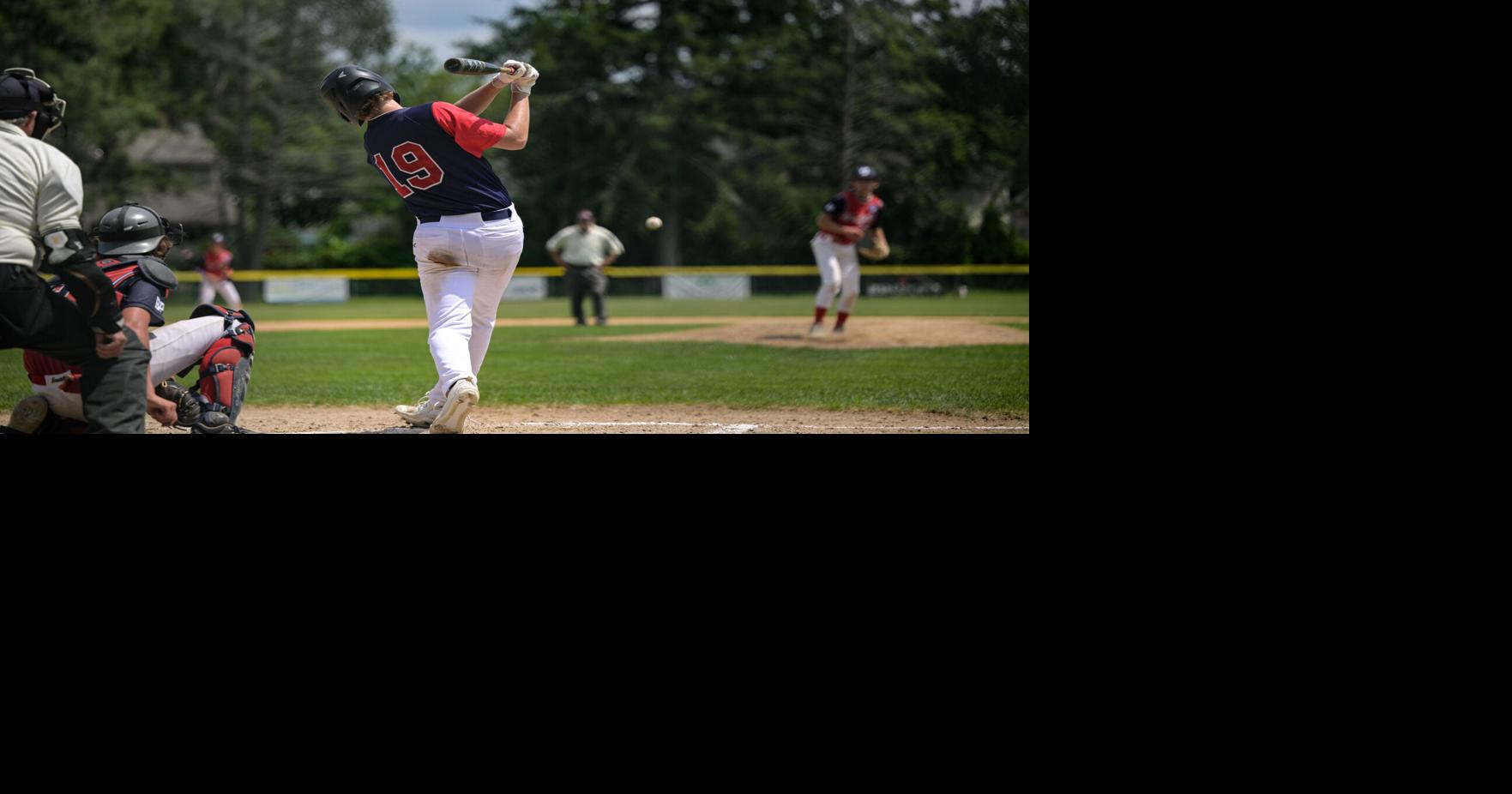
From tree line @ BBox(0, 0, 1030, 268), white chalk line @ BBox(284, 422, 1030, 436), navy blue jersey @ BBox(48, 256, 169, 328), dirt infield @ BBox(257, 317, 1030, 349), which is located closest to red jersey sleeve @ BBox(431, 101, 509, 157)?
navy blue jersey @ BBox(48, 256, 169, 328)

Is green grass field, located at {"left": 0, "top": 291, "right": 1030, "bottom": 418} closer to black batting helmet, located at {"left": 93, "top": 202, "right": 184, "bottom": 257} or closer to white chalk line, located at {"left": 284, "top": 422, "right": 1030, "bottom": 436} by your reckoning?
white chalk line, located at {"left": 284, "top": 422, "right": 1030, "bottom": 436}

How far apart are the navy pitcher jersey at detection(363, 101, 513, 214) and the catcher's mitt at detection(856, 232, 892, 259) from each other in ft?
20.8

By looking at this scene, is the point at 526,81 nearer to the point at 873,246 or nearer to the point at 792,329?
the point at 873,246

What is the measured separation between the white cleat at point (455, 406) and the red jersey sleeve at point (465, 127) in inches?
36.6

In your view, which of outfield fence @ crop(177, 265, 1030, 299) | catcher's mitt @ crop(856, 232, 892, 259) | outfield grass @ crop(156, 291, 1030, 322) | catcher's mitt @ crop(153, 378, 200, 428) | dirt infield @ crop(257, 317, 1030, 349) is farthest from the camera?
outfield fence @ crop(177, 265, 1030, 299)

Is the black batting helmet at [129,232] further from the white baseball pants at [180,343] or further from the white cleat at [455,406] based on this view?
the white cleat at [455,406]

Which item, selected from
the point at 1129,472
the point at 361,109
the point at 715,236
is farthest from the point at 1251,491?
the point at 715,236

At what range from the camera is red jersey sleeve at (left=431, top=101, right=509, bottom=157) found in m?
4.78

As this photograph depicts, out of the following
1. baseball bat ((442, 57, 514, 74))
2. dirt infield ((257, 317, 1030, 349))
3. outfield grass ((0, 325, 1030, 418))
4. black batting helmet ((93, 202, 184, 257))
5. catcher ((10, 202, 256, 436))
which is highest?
baseball bat ((442, 57, 514, 74))

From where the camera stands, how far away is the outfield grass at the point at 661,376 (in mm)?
7086

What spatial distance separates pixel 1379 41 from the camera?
320 centimetres

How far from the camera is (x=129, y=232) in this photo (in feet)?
15.1

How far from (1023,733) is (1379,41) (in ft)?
6.65

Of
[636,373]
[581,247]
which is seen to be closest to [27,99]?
[636,373]
